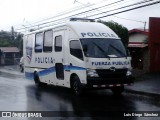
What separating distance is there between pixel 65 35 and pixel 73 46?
0.97 meters

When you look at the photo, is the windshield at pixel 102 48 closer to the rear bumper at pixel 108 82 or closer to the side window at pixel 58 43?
the rear bumper at pixel 108 82

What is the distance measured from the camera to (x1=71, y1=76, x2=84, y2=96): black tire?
13.2m

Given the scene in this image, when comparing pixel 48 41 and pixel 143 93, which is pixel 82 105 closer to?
pixel 143 93

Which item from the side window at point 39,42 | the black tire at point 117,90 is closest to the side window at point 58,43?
the side window at point 39,42

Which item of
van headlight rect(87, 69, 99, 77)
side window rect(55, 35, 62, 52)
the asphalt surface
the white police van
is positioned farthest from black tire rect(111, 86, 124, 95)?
side window rect(55, 35, 62, 52)

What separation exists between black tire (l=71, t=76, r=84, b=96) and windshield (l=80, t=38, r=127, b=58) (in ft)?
4.06

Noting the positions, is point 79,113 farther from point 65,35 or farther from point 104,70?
point 65,35

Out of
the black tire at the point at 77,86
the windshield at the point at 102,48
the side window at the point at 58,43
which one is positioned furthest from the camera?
the side window at the point at 58,43

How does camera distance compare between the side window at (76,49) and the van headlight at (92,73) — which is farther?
the side window at (76,49)

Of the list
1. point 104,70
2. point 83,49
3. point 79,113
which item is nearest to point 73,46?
point 83,49

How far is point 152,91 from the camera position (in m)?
14.7

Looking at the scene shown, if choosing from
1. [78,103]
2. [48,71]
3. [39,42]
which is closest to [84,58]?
[78,103]

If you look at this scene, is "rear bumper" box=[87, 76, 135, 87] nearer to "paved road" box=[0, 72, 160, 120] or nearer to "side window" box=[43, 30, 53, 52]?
"paved road" box=[0, 72, 160, 120]

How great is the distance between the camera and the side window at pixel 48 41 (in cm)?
1616
